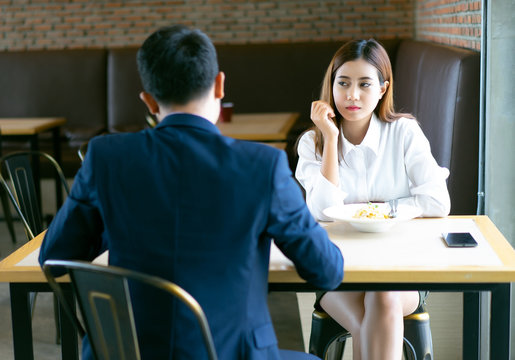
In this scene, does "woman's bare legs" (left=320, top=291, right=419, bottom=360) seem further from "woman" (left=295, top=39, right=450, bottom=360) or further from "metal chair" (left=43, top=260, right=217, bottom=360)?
"metal chair" (left=43, top=260, right=217, bottom=360)

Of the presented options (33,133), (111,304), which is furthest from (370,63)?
(33,133)

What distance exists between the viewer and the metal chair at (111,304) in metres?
1.21

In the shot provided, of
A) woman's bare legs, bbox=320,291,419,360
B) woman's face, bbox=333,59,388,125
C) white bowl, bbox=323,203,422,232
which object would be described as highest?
woman's face, bbox=333,59,388,125

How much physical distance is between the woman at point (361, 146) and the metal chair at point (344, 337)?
0.04m

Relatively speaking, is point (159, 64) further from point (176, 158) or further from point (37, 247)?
point (37, 247)

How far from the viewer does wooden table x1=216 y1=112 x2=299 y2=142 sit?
3854 mm

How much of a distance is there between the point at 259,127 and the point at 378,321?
2.42 m

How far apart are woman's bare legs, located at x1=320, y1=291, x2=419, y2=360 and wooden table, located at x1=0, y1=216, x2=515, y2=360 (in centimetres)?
21

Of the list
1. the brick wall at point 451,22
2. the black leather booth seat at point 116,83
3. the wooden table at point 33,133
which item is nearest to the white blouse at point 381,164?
the brick wall at point 451,22

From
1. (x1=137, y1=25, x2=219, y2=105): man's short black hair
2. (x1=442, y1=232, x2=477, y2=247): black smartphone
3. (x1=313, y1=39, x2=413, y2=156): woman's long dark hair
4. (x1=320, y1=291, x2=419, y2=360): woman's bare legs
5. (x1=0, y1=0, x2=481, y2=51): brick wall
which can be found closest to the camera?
(x1=137, y1=25, x2=219, y2=105): man's short black hair

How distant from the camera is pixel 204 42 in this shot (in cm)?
133

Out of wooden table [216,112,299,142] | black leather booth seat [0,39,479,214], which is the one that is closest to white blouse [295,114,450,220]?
wooden table [216,112,299,142]

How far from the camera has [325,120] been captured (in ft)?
7.20

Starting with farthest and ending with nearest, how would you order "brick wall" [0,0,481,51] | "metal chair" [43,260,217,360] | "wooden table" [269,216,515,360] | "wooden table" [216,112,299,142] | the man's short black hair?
1. "brick wall" [0,0,481,51]
2. "wooden table" [216,112,299,142]
3. "wooden table" [269,216,515,360]
4. the man's short black hair
5. "metal chair" [43,260,217,360]
